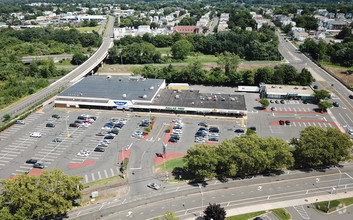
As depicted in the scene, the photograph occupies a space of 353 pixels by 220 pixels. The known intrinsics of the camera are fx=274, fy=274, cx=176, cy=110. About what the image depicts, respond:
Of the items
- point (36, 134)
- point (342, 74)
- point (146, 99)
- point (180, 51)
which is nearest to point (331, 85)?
point (342, 74)

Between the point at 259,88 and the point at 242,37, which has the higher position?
the point at 242,37

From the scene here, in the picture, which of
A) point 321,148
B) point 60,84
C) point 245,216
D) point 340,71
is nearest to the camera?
point 245,216

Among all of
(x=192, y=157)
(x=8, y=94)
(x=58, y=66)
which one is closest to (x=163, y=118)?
(x=192, y=157)

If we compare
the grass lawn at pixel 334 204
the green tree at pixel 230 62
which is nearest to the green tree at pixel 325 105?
the grass lawn at pixel 334 204

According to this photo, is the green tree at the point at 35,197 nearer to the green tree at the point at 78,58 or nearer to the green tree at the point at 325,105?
the green tree at the point at 325,105

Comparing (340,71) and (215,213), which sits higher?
(340,71)

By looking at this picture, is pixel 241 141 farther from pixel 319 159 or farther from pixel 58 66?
pixel 58 66

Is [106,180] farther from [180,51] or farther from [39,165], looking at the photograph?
[180,51]
